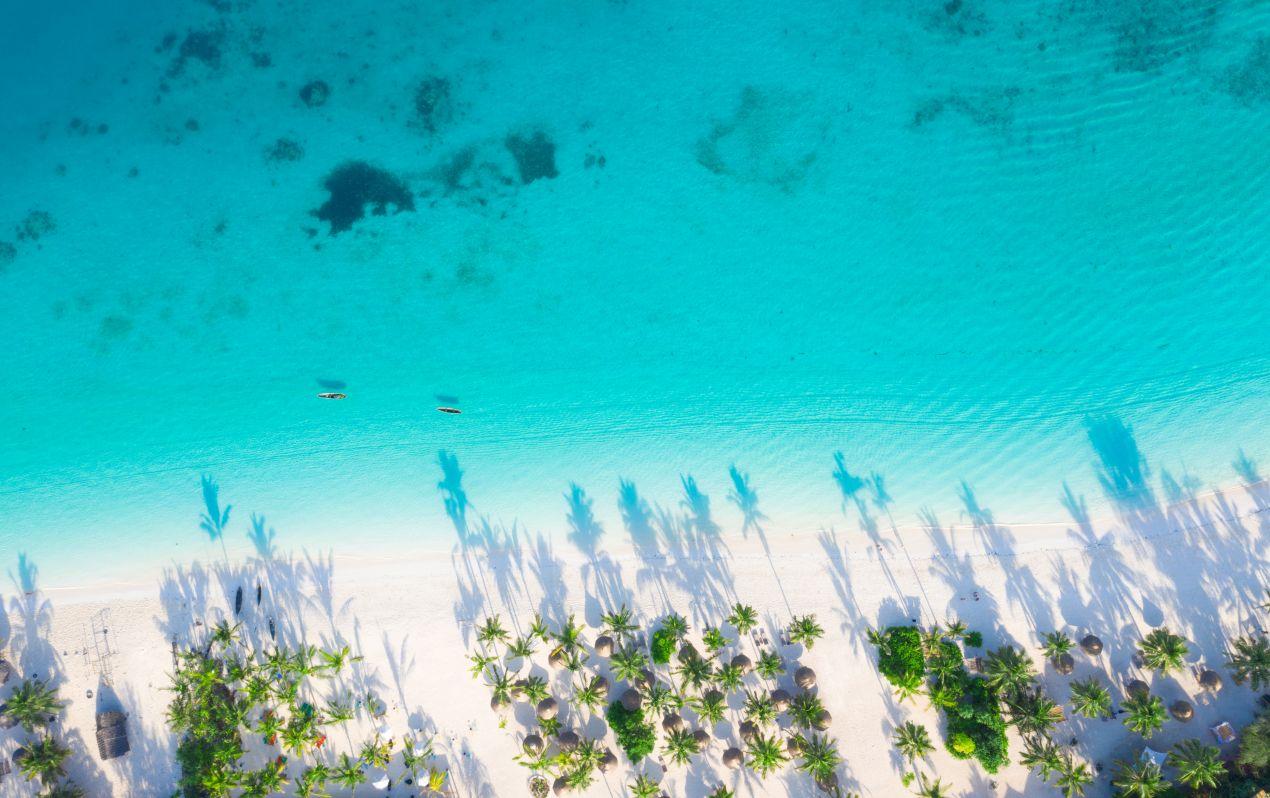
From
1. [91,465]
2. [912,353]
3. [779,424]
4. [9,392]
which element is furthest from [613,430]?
[9,392]

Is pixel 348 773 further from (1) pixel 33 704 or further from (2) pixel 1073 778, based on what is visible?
(2) pixel 1073 778

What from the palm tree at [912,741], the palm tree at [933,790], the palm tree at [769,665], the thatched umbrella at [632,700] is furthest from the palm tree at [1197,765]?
the thatched umbrella at [632,700]

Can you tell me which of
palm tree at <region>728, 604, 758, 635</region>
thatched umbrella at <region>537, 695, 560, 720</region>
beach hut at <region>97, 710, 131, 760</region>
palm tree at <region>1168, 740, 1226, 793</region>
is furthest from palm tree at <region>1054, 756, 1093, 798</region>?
beach hut at <region>97, 710, 131, 760</region>

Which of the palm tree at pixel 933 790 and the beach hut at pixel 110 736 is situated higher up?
the beach hut at pixel 110 736

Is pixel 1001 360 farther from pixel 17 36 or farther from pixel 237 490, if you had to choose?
pixel 17 36

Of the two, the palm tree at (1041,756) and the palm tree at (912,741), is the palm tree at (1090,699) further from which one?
the palm tree at (912,741)

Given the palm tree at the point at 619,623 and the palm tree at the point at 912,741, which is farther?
the palm tree at the point at 619,623

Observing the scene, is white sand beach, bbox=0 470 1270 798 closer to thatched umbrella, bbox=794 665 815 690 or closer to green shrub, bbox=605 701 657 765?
thatched umbrella, bbox=794 665 815 690

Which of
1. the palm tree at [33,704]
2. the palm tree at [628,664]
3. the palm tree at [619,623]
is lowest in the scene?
the palm tree at [628,664]
